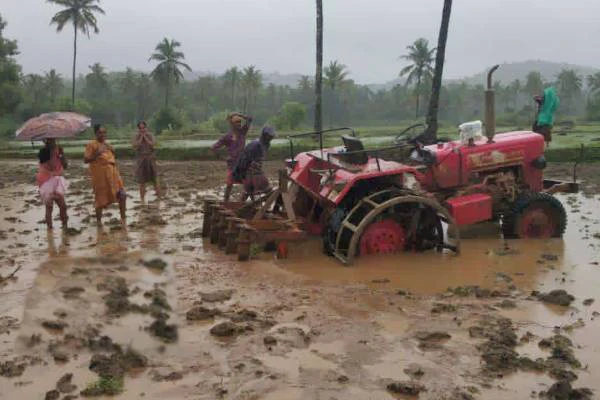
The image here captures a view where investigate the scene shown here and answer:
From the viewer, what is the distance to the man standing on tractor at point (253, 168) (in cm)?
754

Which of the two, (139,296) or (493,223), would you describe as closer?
(139,296)

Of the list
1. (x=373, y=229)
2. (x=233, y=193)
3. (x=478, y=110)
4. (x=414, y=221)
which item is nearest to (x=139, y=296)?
(x=373, y=229)

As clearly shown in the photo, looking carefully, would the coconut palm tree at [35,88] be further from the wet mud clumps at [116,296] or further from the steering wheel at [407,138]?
the wet mud clumps at [116,296]

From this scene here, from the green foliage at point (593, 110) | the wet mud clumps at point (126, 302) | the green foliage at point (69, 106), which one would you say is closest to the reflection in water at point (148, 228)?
the wet mud clumps at point (126, 302)

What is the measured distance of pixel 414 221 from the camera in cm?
670

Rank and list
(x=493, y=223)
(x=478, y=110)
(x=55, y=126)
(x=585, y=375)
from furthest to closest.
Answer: (x=478, y=110)
(x=493, y=223)
(x=55, y=126)
(x=585, y=375)

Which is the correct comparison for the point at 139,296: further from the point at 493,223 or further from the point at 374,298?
the point at 493,223

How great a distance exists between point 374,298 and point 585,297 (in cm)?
181

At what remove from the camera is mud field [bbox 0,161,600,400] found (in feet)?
12.1

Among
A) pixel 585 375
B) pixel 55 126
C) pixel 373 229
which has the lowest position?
pixel 585 375

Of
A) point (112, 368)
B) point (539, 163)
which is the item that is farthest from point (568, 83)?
point (112, 368)

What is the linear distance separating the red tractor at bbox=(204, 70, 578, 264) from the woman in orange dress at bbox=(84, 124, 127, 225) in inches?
57.8

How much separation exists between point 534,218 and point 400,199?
213 cm

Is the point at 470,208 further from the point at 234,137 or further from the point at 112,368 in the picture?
the point at 112,368
